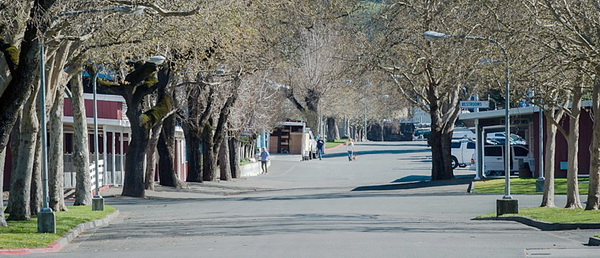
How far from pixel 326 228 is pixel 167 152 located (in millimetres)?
21172

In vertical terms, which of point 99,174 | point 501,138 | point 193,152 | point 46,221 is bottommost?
point 46,221

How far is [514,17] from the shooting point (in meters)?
23.6

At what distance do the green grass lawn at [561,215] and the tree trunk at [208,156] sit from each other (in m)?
24.4

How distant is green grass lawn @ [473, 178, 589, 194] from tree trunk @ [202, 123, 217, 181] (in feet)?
47.4

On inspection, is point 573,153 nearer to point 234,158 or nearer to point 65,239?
point 65,239

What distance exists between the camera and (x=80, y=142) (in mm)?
27328

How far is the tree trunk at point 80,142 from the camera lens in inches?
1055

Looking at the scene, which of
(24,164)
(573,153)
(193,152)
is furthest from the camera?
(193,152)

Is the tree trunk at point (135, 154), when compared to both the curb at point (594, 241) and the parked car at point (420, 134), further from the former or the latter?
the parked car at point (420, 134)

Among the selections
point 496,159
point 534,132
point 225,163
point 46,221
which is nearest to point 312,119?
point 225,163

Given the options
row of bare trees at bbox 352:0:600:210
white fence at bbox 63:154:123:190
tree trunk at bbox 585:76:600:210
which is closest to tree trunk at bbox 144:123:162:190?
white fence at bbox 63:154:123:190

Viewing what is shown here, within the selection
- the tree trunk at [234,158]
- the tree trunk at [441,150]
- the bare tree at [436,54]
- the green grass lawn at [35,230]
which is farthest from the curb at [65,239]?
the tree trunk at [234,158]

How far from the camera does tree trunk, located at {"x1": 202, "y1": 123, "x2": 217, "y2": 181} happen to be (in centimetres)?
4713

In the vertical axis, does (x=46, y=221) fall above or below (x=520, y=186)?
above
